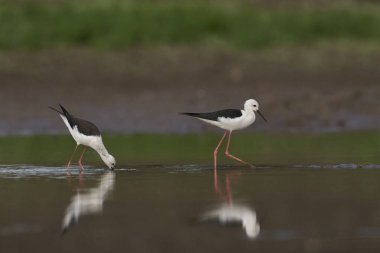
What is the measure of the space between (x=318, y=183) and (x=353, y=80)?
29.8ft

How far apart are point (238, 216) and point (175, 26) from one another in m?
12.4

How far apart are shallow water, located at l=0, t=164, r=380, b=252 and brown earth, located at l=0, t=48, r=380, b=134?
17.6ft

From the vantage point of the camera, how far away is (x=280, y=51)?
2019cm

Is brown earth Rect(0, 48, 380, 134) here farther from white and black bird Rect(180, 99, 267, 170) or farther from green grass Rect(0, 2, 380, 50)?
white and black bird Rect(180, 99, 267, 170)

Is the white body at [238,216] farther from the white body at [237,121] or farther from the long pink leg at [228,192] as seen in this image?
the white body at [237,121]

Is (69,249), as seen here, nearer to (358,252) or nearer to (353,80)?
(358,252)

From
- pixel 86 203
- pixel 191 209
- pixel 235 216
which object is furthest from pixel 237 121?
pixel 235 216

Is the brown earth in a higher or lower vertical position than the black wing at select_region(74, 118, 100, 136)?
higher

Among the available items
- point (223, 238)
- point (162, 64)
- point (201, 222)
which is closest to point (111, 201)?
point (201, 222)

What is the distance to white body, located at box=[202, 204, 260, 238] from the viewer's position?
26.2ft

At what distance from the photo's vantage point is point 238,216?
8.51 meters

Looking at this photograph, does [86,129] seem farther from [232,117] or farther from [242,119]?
[242,119]

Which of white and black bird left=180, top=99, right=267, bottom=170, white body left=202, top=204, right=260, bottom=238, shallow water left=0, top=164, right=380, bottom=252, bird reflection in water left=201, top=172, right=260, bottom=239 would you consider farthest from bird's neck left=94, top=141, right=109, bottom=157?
white body left=202, top=204, right=260, bottom=238

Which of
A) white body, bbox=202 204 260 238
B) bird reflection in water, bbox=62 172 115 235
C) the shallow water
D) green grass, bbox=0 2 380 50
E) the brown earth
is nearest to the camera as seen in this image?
the shallow water
